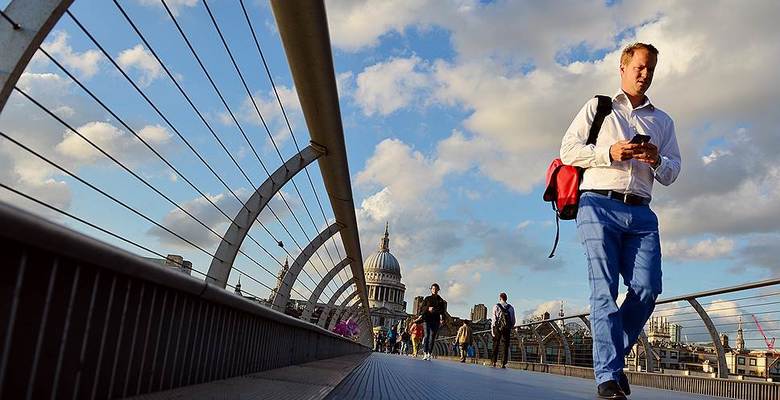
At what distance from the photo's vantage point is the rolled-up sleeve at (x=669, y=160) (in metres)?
3.31

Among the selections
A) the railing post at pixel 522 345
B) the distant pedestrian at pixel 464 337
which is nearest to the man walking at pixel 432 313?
the railing post at pixel 522 345

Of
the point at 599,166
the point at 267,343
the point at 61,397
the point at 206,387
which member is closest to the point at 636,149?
the point at 599,166

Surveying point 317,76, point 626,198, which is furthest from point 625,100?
point 317,76

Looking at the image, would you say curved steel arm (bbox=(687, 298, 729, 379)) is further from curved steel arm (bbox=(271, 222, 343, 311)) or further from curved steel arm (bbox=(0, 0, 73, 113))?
curved steel arm (bbox=(0, 0, 73, 113))

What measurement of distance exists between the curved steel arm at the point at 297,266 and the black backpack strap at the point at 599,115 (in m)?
2.52

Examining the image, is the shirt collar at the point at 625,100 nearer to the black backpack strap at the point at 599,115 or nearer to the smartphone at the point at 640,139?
the black backpack strap at the point at 599,115

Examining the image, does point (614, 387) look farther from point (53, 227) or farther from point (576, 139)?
point (53, 227)

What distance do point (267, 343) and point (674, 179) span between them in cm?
207

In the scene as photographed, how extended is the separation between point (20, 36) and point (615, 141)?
108 inches

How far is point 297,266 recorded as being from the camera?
5.62 m

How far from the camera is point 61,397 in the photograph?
1150 mm

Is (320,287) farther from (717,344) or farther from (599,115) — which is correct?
(599,115)

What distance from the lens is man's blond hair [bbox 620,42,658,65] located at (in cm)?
334

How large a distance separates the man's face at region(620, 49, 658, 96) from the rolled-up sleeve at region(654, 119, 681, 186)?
269mm
